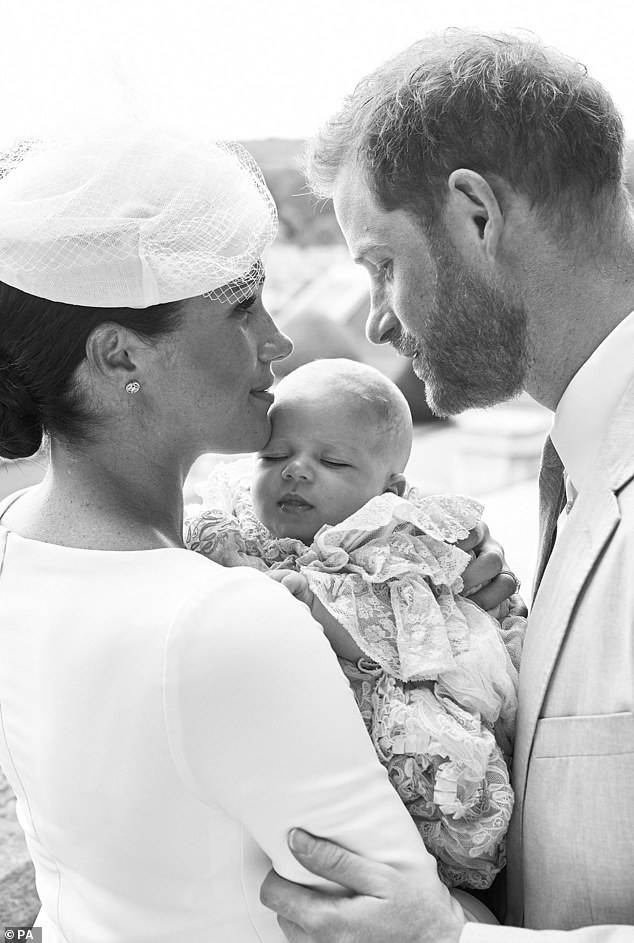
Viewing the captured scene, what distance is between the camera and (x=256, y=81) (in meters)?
3.41

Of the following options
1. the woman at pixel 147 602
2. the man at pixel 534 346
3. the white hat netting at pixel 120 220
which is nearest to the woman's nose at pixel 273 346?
the woman at pixel 147 602

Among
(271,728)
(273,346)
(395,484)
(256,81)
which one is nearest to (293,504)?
(395,484)

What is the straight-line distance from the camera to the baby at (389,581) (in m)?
1.20

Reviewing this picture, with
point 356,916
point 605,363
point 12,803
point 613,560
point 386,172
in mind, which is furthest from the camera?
point 12,803

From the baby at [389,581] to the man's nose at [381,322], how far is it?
7 centimetres

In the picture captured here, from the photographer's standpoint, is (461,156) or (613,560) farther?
(461,156)

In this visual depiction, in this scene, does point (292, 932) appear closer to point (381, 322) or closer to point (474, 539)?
point (474, 539)

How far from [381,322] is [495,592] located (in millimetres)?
471

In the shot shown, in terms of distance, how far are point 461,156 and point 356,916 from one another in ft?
3.34

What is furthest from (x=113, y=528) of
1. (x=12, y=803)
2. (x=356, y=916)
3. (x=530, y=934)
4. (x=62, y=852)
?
(x=12, y=803)

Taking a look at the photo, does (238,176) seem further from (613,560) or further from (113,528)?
(613,560)

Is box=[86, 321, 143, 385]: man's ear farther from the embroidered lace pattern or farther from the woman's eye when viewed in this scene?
the embroidered lace pattern

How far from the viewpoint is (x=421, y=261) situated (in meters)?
1.43

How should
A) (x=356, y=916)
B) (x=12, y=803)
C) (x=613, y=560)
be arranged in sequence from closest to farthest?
(x=356, y=916) → (x=613, y=560) → (x=12, y=803)
